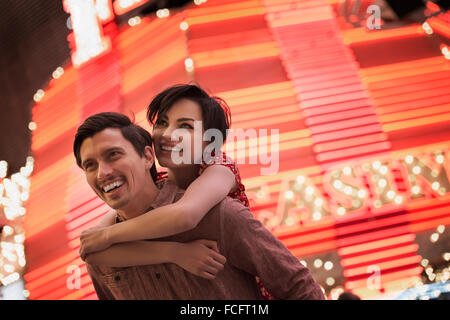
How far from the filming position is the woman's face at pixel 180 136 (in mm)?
1706

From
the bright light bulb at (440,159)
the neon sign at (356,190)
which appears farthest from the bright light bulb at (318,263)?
the bright light bulb at (440,159)

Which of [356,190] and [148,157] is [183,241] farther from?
[356,190]

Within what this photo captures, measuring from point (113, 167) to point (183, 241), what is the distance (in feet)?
1.25

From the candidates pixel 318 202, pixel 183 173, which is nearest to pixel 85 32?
pixel 318 202

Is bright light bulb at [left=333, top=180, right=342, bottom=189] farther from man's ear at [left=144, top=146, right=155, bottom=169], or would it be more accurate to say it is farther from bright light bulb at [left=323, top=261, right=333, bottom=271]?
man's ear at [left=144, top=146, right=155, bottom=169]

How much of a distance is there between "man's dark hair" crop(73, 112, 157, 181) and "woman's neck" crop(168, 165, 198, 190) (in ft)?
0.57

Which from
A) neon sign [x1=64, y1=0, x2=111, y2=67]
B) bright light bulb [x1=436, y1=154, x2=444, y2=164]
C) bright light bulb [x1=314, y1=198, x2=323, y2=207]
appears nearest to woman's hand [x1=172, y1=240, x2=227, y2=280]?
bright light bulb [x1=314, y1=198, x2=323, y2=207]

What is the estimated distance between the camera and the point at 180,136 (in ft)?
5.56

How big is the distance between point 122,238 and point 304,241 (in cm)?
286

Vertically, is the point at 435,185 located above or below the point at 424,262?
above

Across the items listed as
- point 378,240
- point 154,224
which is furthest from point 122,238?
point 378,240

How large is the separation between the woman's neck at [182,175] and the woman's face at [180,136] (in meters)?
0.06

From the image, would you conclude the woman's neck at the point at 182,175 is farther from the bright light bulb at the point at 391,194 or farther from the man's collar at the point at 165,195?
the bright light bulb at the point at 391,194
